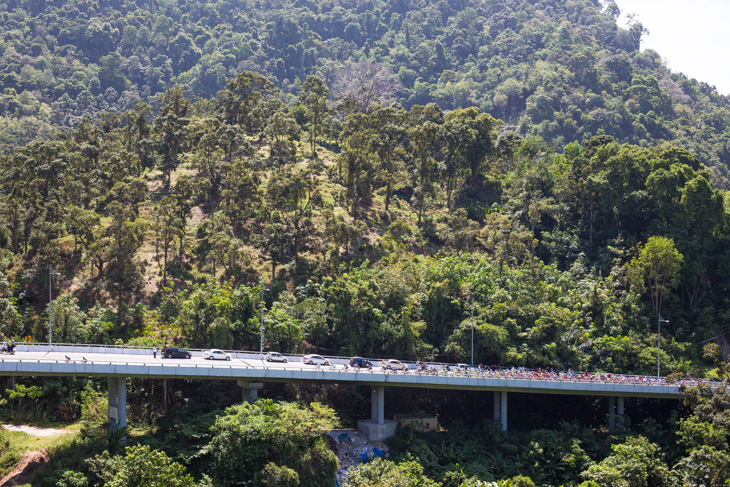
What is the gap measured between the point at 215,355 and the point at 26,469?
608 inches

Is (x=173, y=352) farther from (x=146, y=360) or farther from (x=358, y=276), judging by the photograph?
(x=358, y=276)

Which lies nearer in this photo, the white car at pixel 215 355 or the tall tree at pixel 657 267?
the white car at pixel 215 355

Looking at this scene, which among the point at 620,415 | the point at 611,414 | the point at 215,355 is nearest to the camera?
the point at 215,355

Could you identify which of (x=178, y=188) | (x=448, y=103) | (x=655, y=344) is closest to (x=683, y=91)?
(x=448, y=103)

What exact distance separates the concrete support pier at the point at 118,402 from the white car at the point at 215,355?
775cm

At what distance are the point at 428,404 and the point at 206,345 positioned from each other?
19891mm

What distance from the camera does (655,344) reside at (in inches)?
2968

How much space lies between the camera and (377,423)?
202ft

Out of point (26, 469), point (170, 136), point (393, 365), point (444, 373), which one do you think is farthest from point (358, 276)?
point (170, 136)

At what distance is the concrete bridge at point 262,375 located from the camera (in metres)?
50.5

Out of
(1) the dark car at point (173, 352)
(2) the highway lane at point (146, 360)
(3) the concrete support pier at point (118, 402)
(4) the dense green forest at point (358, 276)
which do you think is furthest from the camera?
(1) the dark car at point (173, 352)

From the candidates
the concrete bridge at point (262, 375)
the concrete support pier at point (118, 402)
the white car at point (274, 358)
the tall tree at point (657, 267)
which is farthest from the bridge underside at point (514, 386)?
the tall tree at point (657, 267)

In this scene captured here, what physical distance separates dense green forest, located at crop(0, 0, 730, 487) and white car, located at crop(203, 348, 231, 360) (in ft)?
12.7

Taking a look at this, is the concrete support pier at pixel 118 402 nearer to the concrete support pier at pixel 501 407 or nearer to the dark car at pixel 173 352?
the dark car at pixel 173 352
